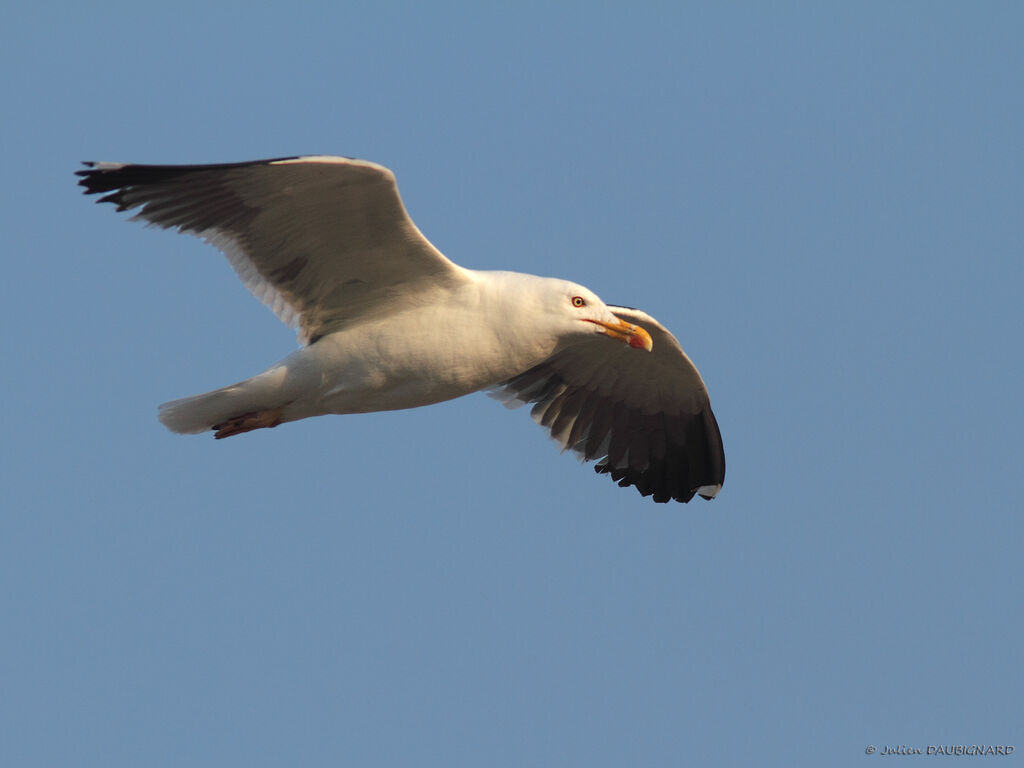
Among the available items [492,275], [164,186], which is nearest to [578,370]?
[492,275]

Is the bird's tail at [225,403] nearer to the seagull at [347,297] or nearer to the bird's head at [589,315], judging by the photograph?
the seagull at [347,297]

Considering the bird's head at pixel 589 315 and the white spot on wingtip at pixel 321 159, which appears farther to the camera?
the bird's head at pixel 589 315

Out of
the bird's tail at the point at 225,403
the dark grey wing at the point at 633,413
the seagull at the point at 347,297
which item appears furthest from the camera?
the dark grey wing at the point at 633,413

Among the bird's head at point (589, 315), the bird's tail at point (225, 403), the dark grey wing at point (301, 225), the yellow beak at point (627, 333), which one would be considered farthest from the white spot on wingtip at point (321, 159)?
the yellow beak at point (627, 333)

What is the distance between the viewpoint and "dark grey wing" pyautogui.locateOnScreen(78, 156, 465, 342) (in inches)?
376

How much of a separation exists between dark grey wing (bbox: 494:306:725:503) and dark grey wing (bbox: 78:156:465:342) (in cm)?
241

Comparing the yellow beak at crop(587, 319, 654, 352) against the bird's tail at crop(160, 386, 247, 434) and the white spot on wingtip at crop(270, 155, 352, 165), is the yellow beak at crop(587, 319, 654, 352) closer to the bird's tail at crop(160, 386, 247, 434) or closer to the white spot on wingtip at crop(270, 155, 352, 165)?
the white spot on wingtip at crop(270, 155, 352, 165)

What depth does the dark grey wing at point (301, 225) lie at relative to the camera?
954cm

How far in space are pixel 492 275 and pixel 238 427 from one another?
2.24m

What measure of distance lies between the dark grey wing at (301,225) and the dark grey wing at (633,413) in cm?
241

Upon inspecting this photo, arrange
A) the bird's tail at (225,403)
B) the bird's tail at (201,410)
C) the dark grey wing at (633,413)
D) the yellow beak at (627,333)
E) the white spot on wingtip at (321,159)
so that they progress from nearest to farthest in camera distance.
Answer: the white spot on wingtip at (321,159) → the bird's tail at (225,403) → the bird's tail at (201,410) → the yellow beak at (627,333) → the dark grey wing at (633,413)

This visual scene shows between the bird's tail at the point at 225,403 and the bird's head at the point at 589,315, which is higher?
the bird's head at the point at 589,315

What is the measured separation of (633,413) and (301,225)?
411 centimetres

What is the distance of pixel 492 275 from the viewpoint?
415 inches
